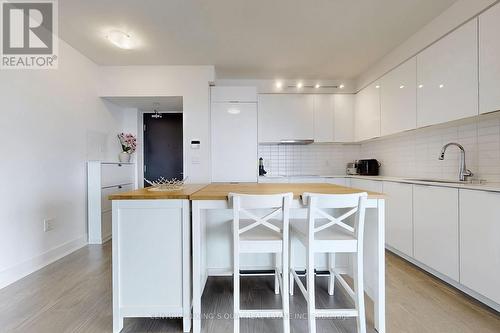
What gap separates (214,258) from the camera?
7.19 ft

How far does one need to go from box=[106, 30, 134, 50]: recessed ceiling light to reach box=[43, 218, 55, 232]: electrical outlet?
2138 millimetres

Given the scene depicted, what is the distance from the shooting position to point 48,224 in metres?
2.69

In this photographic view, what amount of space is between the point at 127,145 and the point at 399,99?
13.6 feet

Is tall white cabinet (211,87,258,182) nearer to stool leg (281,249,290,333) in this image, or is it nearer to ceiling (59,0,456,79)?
ceiling (59,0,456,79)

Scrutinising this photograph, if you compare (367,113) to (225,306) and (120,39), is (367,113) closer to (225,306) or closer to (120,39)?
(225,306)

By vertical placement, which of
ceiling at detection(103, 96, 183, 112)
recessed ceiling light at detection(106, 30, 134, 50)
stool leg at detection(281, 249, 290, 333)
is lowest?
stool leg at detection(281, 249, 290, 333)

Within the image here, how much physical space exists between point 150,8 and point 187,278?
240 centimetres

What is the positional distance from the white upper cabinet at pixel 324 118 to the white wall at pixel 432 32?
0.76 meters

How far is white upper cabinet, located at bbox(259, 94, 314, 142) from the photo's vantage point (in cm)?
407

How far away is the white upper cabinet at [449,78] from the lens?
2027mm

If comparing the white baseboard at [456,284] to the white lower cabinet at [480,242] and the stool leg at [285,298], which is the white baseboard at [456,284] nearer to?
the white lower cabinet at [480,242]

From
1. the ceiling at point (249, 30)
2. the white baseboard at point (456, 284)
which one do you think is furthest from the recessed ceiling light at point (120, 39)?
the white baseboard at point (456, 284)

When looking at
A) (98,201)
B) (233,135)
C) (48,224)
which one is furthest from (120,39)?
(48,224)

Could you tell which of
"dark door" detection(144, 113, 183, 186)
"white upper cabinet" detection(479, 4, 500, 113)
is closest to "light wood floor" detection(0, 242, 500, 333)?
"white upper cabinet" detection(479, 4, 500, 113)
